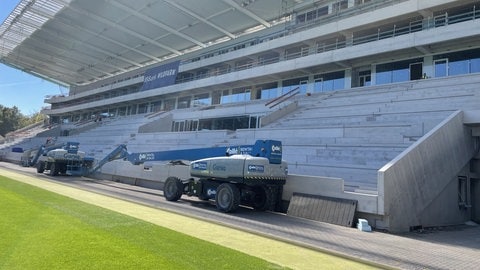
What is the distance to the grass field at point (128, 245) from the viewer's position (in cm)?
567

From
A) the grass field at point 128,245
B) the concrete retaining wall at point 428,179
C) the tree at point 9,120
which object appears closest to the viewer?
the grass field at point 128,245

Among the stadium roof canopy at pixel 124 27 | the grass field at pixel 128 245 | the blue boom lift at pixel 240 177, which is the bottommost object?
the grass field at pixel 128 245

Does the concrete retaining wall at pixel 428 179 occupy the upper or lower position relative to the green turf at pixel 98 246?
upper

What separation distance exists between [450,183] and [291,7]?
2787 centimetres

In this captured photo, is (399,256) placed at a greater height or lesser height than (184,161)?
lesser

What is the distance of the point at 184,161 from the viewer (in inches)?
752

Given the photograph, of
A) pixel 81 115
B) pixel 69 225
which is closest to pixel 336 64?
pixel 69 225

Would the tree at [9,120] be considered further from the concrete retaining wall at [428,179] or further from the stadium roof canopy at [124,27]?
the concrete retaining wall at [428,179]

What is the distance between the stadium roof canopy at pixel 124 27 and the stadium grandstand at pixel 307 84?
0.79ft

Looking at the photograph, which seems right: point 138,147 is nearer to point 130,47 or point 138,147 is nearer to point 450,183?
point 130,47

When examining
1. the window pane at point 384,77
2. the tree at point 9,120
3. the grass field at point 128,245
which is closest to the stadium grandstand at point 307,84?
the window pane at point 384,77

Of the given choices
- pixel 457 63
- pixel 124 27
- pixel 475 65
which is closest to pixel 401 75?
pixel 457 63

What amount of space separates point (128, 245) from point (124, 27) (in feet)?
142

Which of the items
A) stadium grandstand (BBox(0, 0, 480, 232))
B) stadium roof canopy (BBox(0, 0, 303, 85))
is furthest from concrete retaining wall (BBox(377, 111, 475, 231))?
stadium roof canopy (BBox(0, 0, 303, 85))
